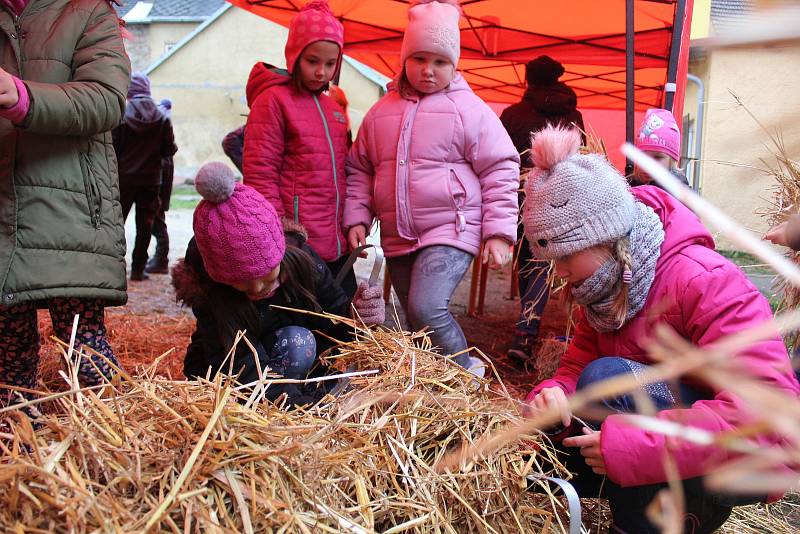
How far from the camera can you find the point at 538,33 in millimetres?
5348

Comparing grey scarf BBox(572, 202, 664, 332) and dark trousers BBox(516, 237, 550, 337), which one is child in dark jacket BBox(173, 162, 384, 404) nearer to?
grey scarf BBox(572, 202, 664, 332)

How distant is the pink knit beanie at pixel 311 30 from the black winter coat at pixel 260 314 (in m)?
0.89

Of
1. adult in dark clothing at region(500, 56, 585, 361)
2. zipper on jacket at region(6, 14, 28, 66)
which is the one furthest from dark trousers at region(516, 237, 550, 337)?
zipper on jacket at region(6, 14, 28, 66)

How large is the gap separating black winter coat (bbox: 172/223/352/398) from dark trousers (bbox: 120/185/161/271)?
3.66 meters

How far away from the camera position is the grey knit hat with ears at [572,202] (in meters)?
1.68

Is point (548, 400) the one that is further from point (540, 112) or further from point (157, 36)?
point (157, 36)

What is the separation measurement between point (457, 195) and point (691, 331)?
4.59ft

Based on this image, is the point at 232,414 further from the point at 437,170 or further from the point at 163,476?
the point at 437,170

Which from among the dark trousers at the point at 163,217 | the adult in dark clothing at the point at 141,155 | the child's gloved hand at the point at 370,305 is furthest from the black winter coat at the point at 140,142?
the child's gloved hand at the point at 370,305

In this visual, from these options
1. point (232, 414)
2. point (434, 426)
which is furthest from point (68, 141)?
point (434, 426)

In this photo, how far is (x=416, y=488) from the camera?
5.06ft

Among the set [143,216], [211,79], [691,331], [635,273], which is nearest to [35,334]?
[635,273]

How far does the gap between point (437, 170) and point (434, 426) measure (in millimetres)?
1385

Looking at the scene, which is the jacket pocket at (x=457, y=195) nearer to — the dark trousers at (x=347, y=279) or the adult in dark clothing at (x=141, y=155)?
the dark trousers at (x=347, y=279)
